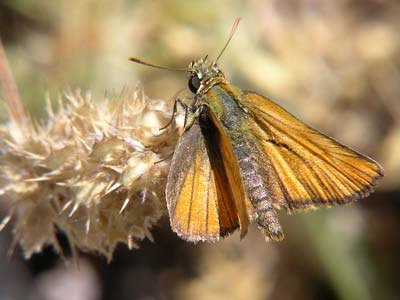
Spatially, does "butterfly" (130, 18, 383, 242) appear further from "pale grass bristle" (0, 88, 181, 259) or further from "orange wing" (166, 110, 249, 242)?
"pale grass bristle" (0, 88, 181, 259)

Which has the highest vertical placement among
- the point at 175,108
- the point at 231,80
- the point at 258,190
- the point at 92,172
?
the point at 175,108

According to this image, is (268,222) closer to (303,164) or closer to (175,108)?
(303,164)

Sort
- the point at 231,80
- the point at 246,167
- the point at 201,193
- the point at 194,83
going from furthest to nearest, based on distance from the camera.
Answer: the point at 231,80
the point at 194,83
the point at 246,167
the point at 201,193

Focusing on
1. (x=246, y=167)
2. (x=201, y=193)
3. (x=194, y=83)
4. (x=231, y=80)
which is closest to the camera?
(x=201, y=193)

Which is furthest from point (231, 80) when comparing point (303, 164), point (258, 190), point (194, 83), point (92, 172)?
point (92, 172)

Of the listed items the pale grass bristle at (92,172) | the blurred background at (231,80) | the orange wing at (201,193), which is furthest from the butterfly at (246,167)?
the blurred background at (231,80)

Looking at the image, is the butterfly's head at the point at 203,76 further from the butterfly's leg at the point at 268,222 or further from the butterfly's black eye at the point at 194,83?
the butterfly's leg at the point at 268,222

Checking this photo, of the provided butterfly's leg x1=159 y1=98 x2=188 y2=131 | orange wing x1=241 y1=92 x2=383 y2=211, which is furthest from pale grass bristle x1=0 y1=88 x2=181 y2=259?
orange wing x1=241 y1=92 x2=383 y2=211
